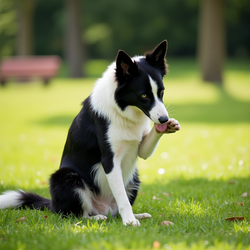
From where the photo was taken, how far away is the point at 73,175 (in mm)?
3742

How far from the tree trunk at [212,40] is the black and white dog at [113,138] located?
16372mm

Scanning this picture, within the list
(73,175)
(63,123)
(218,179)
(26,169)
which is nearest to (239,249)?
(73,175)

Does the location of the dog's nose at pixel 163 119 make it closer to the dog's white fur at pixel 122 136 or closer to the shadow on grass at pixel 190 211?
the dog's white fur at pixel 122 136

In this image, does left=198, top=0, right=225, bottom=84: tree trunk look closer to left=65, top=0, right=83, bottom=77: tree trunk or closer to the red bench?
left=65, top=0, right=83, bottom=77: tree trunk

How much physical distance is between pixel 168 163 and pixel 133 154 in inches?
134

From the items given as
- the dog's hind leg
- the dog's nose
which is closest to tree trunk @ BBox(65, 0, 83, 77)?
the dog's hind leg

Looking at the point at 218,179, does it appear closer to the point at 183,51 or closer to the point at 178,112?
the point at 178,112

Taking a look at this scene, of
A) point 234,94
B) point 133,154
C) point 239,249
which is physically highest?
point 133,154

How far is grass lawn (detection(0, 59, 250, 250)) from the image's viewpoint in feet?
9.53

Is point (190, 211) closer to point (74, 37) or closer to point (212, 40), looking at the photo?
point (212, 40)

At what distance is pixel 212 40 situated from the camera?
19.0m

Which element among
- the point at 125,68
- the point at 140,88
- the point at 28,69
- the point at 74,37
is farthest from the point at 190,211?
the point at 74,37

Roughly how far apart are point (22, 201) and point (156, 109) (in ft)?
6.78

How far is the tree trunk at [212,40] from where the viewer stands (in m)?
18.5
